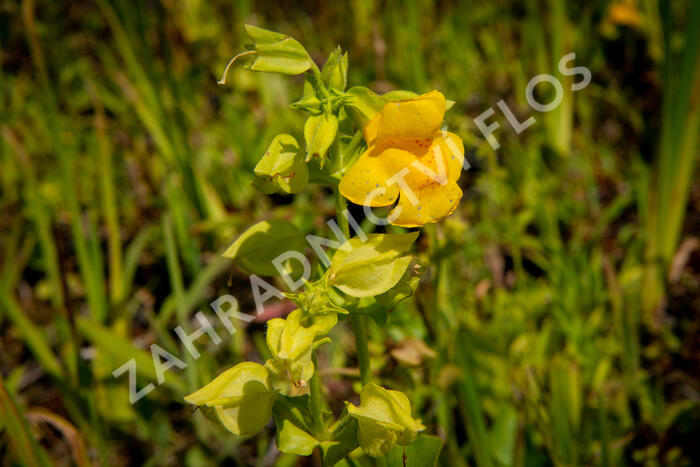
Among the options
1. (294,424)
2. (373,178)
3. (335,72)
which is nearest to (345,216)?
(373,178)

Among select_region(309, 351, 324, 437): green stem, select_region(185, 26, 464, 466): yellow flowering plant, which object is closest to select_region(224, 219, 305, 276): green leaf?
select_region(185, 26, 464, 466): yellow flowering plant

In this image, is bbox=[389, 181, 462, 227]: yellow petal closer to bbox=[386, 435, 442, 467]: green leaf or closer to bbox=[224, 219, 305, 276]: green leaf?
bbox=[224, 219, 305, 276]: green leaf

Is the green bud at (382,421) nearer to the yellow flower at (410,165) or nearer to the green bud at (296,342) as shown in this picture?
the green bud at (296,342)

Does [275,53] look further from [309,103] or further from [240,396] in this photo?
[240,396]

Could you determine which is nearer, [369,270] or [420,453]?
[369,270]

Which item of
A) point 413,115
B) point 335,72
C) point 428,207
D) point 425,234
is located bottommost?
point 425,234

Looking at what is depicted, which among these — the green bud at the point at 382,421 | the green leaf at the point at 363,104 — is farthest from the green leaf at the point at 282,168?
the green bud at the point at 382,421
